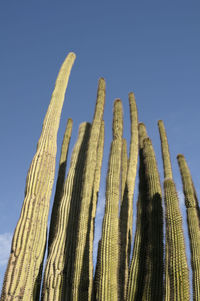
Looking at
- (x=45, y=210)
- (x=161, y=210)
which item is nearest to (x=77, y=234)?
(x=45, y=210)

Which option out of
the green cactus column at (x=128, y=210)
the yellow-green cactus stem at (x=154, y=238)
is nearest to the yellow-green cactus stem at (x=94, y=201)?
the green cactus column at (x=128, y=210)

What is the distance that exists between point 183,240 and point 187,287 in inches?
23.1

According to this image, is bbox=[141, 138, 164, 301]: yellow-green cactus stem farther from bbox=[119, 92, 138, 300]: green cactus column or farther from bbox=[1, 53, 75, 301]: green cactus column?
bbox=[1, 53, 75, 301]: green cactus column

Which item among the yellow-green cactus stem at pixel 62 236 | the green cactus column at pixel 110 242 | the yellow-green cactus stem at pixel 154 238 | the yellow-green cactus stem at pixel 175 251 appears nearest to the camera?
the yellow-green cactus stem at pixel 175 251

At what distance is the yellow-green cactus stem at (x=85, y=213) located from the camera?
552cm

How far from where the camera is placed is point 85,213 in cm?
637

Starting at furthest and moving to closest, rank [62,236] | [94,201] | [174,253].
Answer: [94,201] < [62,236] < [174,253]

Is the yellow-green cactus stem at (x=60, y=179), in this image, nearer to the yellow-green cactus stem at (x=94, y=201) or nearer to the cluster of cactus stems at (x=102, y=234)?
the cluster of cactus stems at (x=102, y=234)

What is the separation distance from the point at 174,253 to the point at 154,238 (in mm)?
744

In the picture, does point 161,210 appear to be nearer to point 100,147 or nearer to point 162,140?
point 100,147

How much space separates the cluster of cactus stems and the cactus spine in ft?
0.04

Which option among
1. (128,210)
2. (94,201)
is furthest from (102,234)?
(128,210)

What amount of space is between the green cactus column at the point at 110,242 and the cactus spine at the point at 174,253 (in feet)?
2.46

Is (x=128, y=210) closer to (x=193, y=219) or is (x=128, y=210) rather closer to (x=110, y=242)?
(x=193, y=219)
